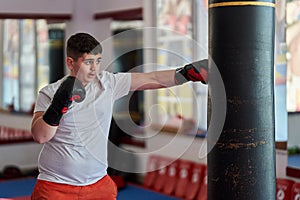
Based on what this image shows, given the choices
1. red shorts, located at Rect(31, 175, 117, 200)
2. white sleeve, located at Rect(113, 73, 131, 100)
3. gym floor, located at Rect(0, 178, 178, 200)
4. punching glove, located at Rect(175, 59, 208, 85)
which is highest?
punching glove, located at Rect(175, 59, 208, 85)

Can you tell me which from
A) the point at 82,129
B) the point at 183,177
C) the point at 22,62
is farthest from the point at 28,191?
the point at 22,62

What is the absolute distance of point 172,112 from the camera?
6402mm

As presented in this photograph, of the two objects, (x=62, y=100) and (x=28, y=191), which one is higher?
(x=62, y=100)

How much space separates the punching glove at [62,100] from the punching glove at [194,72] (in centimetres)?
57

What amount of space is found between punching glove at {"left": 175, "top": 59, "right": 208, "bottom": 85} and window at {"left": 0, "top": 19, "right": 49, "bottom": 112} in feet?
20.4

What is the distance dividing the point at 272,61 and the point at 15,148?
5613 mm

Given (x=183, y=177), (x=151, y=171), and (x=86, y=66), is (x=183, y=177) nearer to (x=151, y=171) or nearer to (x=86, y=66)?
(x=151, y=171)

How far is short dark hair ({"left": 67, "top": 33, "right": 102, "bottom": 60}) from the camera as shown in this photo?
9.56 ft

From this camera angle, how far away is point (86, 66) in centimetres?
292

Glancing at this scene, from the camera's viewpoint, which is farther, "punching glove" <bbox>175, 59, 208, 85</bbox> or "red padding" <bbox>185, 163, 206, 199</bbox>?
"red padding" <bbox>185, 163, 206, 199</bbox>

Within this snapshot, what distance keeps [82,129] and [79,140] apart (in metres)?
0.06

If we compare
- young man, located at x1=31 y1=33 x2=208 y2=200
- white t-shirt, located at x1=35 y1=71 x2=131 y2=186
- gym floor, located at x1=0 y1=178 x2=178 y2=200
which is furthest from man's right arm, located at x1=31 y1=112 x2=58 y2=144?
gym floor, located at x1=0 y1=178 x2=178 y2=200

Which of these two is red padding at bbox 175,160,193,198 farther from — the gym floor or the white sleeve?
the white sleeve

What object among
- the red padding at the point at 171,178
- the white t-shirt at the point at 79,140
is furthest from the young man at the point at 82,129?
the red padding at the point at 171,178
